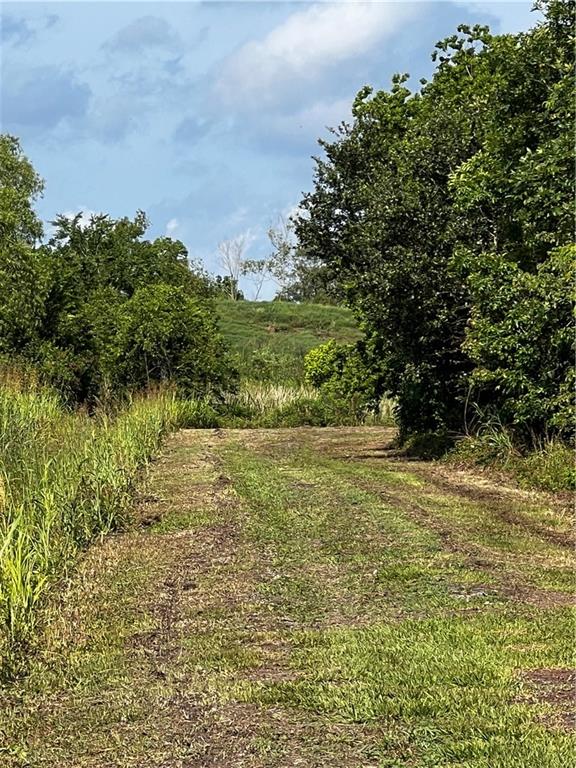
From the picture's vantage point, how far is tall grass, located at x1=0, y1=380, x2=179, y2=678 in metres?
4.79

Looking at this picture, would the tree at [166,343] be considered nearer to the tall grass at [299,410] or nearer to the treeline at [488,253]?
the tall grass at [299,410]

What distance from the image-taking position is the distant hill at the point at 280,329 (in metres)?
38.0

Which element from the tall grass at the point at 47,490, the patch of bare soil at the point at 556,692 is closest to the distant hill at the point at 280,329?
the tall grass at the point at 47,490

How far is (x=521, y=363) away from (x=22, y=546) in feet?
21.9

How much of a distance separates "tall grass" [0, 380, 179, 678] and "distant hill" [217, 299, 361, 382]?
22.5 m

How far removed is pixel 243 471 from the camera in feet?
37.8

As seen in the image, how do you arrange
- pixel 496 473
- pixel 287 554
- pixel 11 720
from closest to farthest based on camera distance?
pixel 11 720
pixel 287 554
pixel 496 473

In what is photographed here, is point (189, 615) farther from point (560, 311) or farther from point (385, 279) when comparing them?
point (385, 279)

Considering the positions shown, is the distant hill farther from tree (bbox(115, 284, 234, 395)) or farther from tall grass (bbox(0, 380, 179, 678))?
tall grass (bbox(0, 380, 179, 678))

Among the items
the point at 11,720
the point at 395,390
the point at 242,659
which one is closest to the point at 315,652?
Result: the point at 242,659

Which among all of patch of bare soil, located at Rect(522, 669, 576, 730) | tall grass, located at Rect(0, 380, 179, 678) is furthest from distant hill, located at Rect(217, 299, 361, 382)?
patch of bare soil, located at Rect(522, 669, 576, 730)

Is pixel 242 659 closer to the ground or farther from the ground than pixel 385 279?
closer to the ground

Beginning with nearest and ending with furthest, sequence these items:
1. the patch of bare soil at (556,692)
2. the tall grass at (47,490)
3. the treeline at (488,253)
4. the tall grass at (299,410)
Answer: the patch of bare soil at (556,692), the tall grass at (47,490), the treeline at (488,253), the tall grass at (299,410)

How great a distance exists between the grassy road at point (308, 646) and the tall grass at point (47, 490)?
20cm
